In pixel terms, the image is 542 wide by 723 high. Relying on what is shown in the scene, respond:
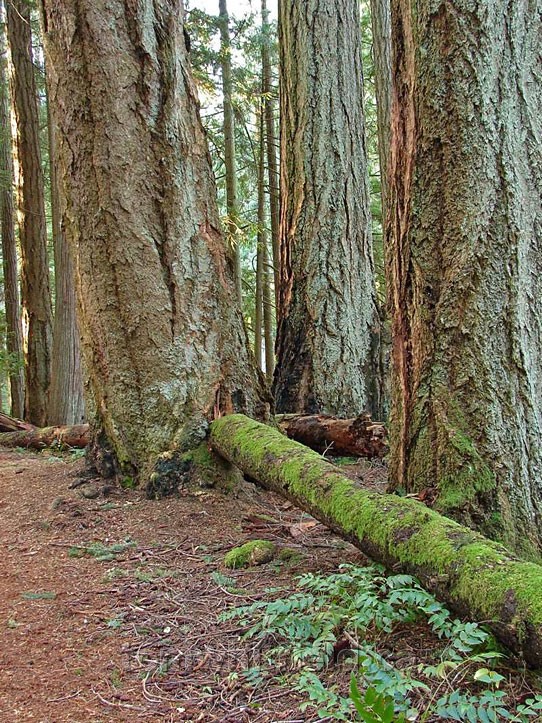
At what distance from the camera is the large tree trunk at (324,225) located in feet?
21.2

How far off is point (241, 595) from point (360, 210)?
505 cm

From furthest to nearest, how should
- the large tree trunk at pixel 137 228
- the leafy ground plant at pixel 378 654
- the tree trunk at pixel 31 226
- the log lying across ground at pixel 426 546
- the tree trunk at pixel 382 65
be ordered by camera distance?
the tree trunk at pixel 31 226, the tree trunk at pixel 382 65, the large tree trunk at pixel 137 228, the log lying across ground at pixel 426 546, the leafy ground plant at pixel 378 654

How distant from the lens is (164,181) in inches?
180

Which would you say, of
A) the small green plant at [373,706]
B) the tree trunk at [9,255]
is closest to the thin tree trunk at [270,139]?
the tree trunk at [9,255]

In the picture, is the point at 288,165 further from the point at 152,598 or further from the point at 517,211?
the point at 152,598

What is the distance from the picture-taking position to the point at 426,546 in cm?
233

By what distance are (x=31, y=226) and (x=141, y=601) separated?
972 cm

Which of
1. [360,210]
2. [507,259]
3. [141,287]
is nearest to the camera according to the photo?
[507,259]

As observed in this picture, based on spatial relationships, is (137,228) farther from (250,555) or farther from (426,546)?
(426,546)

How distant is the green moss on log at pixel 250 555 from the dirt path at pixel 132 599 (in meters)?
0.07

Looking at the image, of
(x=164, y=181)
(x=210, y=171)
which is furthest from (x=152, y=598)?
(x=210, y=171)

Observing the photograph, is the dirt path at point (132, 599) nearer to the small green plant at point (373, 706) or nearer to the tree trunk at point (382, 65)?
the small green plant at point (373, 706)

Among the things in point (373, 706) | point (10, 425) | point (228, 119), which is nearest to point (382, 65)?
point (228, 119)

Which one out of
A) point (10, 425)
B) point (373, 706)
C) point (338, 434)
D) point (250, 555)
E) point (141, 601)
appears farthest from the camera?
point (10, 425)
